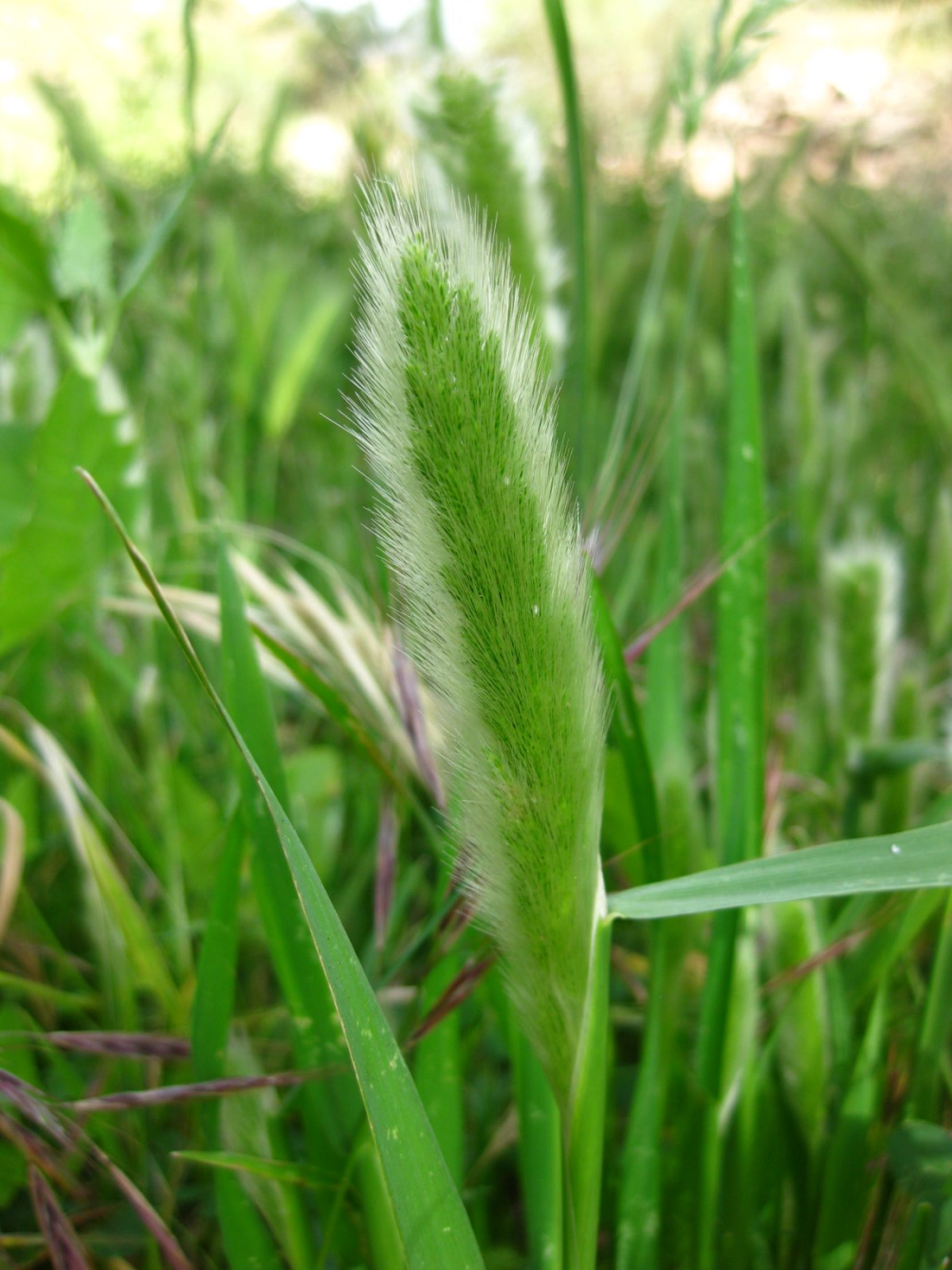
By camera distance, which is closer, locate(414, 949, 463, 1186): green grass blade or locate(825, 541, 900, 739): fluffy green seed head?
locate(414, 949, 463, 1186): green grass blade

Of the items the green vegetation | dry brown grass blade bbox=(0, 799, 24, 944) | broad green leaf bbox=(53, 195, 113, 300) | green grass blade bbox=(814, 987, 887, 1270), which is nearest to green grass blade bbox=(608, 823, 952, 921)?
the green vegetation

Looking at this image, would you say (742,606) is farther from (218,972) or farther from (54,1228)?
(54,1228)

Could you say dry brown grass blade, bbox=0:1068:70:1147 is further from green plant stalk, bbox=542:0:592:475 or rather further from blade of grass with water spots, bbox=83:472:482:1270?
green plant stalk, bbox=542:0:592:475

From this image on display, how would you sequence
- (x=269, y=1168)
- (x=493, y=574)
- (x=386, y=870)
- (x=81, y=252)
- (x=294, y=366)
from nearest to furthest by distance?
(x=493, y=574) → (x=269, y=1168) → (x=386, y=870) → (x=81, y=252) → (x=294, y=366)

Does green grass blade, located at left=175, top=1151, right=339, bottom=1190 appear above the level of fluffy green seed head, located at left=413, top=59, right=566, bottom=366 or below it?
below

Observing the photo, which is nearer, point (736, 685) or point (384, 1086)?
point (384, 1086)

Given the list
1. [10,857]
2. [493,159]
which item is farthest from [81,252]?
[10,857]

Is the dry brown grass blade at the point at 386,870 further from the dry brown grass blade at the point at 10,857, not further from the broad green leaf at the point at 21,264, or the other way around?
the broad green leaf at the point at 21,264

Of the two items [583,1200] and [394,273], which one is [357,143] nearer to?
[394,273]
